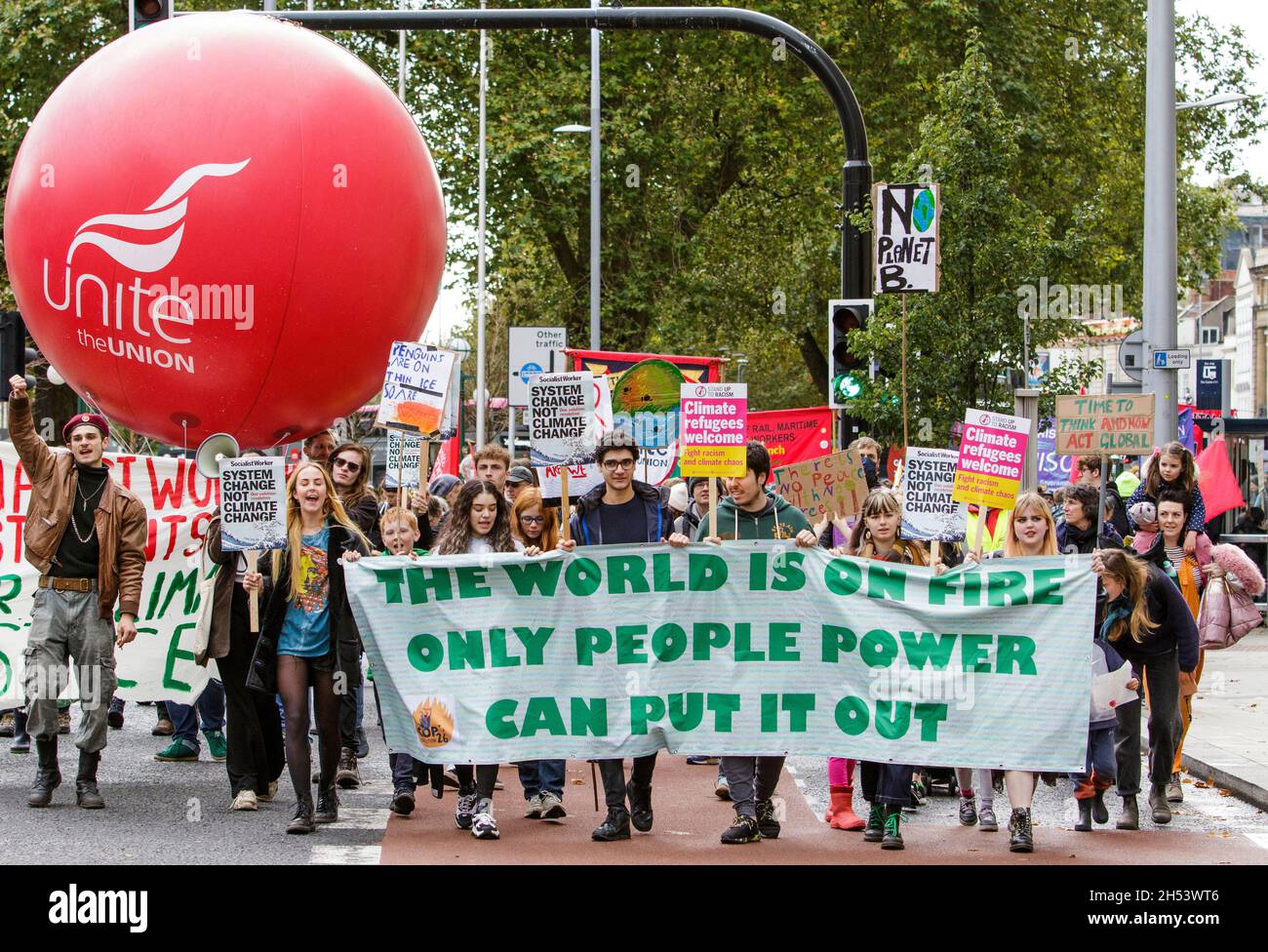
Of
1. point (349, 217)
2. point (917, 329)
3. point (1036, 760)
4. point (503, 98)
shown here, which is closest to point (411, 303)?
point (349, 217)

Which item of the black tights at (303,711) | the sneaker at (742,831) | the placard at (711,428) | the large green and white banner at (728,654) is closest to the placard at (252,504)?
the large green and white banner at (728,654)

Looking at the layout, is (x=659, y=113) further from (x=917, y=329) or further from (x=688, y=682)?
(x=688, y=682)

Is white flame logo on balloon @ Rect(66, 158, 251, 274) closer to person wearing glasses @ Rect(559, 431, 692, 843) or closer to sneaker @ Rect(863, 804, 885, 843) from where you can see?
person wearing glasses @ Rect(559, 431, 692, 843)

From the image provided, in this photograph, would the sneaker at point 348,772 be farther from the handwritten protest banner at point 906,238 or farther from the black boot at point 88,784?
the handwritten protest banner at point 906,238

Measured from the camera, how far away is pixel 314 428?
10297mm

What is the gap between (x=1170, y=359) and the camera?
1443 centimetres

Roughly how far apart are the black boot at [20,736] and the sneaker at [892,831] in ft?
17.8

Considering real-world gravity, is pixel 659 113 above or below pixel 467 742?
above

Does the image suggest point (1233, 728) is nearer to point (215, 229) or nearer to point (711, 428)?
point (711, 428)

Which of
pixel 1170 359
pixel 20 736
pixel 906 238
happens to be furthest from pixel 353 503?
pixel 1170 359

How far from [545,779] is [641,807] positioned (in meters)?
0.67

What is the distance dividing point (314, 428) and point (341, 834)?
9.16 feet

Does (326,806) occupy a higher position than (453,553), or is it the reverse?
(453,553)

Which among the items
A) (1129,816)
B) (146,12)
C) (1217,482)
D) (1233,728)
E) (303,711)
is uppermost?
(146,12)
